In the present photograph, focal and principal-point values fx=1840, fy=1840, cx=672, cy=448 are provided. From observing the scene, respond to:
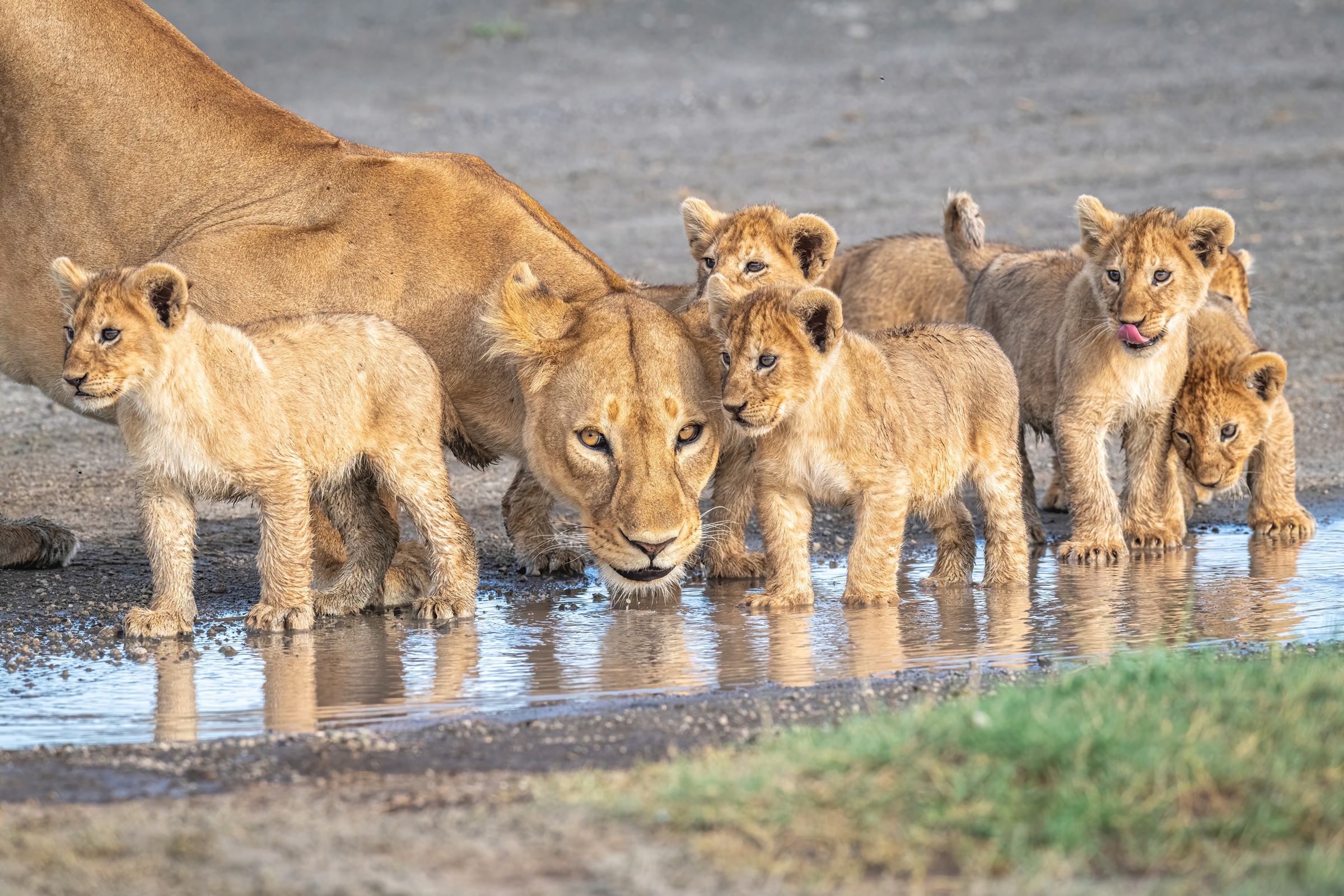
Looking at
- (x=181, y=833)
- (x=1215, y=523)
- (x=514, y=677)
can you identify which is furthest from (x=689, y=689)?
(x=1215, y=523)

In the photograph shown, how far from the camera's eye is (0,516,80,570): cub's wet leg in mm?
8383

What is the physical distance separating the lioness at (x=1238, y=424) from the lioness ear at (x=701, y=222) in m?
2.33

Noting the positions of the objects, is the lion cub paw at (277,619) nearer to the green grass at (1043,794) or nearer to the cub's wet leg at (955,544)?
the cub's wet leg at (955,544)

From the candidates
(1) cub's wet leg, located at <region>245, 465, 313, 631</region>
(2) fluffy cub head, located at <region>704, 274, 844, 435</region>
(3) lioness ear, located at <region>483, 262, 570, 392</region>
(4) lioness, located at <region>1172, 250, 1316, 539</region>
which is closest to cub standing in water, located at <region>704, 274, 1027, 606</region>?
(2) fluffy cub head, located at <region>704, 274, 844, 435</region>

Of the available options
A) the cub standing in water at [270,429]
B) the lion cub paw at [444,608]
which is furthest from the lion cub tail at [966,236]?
the lion cub paw at [444,608]

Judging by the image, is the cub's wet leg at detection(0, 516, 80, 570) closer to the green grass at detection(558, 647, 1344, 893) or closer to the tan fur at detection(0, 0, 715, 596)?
the tan fur at detection(0, 0, 715, 596)

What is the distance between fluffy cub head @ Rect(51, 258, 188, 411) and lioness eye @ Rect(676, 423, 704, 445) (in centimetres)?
186

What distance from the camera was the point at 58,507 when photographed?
9.74m

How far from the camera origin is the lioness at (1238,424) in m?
8.56

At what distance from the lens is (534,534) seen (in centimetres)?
837

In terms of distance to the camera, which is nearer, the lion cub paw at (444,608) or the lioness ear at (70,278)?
the lioness ear at (70,278)

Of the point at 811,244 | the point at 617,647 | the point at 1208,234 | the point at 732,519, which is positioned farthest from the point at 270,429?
the point at 1208,234

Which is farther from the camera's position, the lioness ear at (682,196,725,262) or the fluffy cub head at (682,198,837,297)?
the lioness ear at (682,196,725,262)

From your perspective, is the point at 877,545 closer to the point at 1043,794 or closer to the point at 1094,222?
the point at 1094,222
